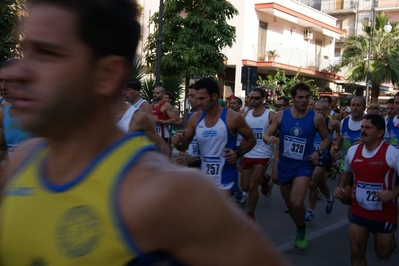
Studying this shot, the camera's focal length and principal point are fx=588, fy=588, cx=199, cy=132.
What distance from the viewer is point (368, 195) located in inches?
226

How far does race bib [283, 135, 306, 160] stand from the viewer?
752cm

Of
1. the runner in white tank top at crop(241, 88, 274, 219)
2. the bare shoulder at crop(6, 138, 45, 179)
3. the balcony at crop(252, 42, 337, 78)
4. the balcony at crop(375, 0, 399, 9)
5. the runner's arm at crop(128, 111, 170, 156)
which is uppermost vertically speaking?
the balcony at crop(375, 0, 399, 9)

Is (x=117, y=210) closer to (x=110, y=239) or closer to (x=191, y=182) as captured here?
(x=110, y=239)

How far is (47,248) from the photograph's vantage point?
4.50ft

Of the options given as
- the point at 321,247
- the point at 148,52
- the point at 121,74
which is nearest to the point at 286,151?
the point at 321,247

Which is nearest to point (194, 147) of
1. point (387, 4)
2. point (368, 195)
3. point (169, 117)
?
point (368, 195)

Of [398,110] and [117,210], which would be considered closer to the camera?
[117,210]

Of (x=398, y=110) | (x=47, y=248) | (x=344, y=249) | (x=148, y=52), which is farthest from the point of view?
(x=148, y=52)

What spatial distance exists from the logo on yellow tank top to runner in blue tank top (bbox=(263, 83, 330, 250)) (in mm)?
5912

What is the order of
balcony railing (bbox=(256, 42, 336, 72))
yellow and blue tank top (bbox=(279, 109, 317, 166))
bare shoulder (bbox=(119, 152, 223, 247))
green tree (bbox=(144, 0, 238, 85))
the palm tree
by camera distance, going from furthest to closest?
the palm tree → balcony railing (bbox=(256, 42, 336, 72)) → green tree (bbox=(144, 0, 238, 85)) → yellow and blue tank top (bbox=(279, 109, 317, 166)) → bare shoulder (bbox=(119, 152, 223, 247))

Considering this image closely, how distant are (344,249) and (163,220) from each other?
253 inches

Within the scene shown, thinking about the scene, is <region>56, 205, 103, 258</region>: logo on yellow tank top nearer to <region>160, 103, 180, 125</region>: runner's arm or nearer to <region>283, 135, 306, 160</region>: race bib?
<region>283, 135, 306, 160</region>: race bib

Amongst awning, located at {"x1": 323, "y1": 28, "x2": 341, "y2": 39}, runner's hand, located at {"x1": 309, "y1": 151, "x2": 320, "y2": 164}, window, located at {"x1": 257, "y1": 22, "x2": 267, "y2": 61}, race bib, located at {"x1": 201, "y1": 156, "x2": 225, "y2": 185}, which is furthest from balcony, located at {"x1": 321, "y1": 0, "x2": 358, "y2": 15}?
race bib, located at {"x1": 201, "y1": 156, "x2": 225, "y2": 185}

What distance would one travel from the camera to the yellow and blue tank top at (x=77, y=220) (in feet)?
4.27
